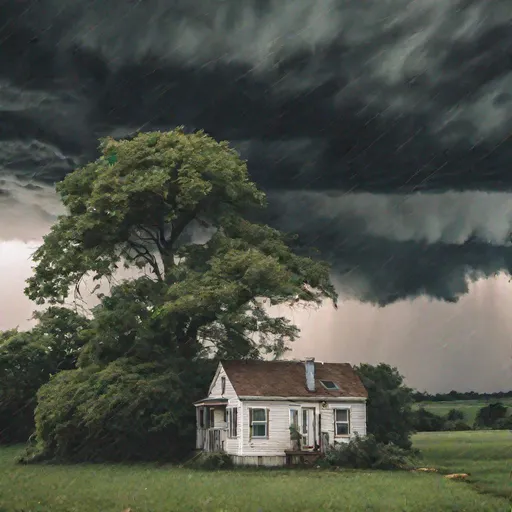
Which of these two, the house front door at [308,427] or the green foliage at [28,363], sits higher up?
the green foliage at [28,363]

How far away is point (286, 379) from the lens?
157ft

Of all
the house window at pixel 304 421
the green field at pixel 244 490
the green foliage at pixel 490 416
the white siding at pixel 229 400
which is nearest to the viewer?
the green field at pixel 244 490

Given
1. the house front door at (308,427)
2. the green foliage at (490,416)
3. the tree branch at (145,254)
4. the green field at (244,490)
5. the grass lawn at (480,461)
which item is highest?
the tree branch at (145,254)

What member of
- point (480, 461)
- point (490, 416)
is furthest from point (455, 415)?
point (480, 461)

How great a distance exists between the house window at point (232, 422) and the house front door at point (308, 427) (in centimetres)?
342

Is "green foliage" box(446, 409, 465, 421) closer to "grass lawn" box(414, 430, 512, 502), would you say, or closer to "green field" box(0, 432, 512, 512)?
"grass lawn" box(414, 430, 512, 502)

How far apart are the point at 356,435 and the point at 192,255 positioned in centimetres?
1474

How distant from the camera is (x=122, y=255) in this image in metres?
56.6

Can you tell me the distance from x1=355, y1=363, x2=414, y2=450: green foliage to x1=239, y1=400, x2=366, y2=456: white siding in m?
4.19

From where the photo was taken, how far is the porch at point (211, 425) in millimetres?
47500

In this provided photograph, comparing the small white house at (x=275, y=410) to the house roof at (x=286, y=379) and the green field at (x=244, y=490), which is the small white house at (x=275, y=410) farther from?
the green field at (x=244, y=490)

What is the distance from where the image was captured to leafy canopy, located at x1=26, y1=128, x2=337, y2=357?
50.2 metres

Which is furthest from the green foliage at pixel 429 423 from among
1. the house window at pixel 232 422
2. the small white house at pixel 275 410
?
the house window at pixel 232 422

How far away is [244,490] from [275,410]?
49.7 ft
